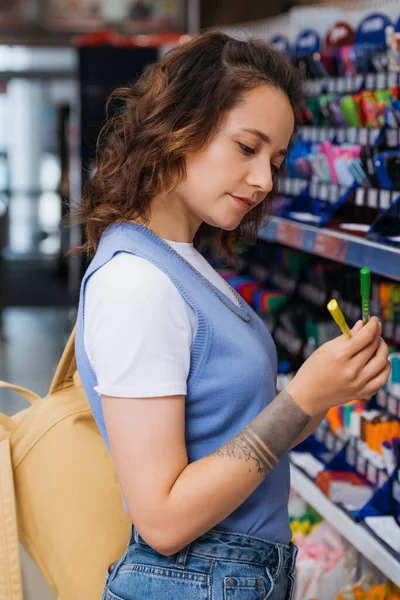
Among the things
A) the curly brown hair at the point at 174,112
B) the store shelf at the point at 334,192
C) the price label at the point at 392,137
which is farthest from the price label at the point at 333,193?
the curly brown hair at the point at 174,112

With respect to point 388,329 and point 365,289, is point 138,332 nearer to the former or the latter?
point 365,289

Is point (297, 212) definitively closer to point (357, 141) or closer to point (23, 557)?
point (357, 141)

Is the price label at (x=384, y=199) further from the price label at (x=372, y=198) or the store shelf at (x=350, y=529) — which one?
the store shelf at (x=350, y=529)

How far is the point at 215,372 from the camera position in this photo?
4.35 feet

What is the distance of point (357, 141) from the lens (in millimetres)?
2430

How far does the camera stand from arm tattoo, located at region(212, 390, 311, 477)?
128cm

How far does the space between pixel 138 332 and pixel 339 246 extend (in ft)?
3.51

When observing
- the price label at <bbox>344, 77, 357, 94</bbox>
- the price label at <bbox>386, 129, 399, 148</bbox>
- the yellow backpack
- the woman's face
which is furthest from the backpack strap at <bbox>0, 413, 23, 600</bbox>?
the price label at <bbox>344, 77, 357, 94</bbox>

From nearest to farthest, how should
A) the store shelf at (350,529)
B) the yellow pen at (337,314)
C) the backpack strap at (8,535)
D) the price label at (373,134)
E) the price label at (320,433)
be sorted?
the yellow pen at (337,314) < the backpack strap at (8,535) < the store shelf at (350,529) < the price label at (373,134) < the price label at (320,433)

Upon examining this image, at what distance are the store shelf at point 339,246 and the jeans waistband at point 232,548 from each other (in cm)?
71

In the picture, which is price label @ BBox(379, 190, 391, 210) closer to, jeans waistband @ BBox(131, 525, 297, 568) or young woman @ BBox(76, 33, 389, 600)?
young woman @ BBox(76, 33, 389, 600)

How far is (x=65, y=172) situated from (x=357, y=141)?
9.36 metres

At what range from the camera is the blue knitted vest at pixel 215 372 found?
1.33 meters

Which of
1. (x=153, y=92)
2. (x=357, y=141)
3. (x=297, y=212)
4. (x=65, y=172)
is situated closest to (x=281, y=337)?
(x=297, y=212)
